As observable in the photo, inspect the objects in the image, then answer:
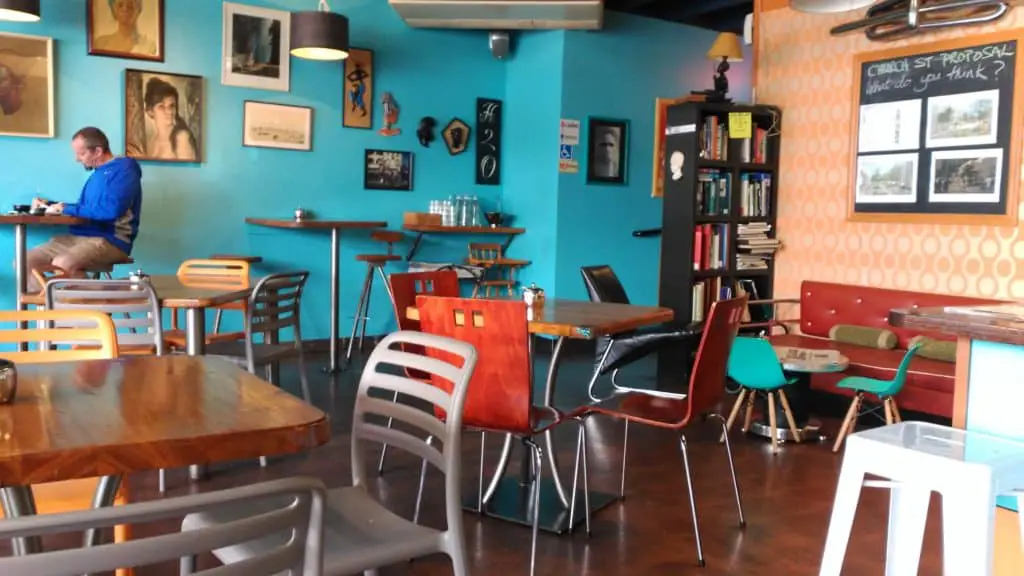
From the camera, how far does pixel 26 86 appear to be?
6172mm

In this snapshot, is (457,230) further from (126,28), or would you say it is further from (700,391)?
(700,391)

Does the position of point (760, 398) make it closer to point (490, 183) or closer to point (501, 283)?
point (501, 283)

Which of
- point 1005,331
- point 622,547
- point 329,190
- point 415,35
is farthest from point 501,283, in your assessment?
point 1005,331

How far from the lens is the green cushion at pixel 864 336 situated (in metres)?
5.47

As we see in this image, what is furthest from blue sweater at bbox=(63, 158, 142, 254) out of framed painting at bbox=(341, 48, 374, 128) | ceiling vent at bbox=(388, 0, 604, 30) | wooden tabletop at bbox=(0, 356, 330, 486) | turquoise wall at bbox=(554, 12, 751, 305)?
turquoise wall at bbox=(554, 12, 751, 305)

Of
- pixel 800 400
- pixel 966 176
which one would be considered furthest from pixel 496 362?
pixel 966 176

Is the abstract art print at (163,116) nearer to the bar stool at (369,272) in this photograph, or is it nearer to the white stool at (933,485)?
the bar stool at (369,272)

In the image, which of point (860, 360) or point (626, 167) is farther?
point (626, 167)

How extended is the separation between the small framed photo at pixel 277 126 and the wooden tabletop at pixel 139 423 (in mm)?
5349

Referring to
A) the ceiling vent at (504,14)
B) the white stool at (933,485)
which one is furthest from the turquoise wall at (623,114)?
the white stool at (933,485)

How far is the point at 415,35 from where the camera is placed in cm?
781

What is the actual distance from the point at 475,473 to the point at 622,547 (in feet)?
3.48

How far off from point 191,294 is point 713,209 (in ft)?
13.0

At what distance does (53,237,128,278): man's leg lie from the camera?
5.13 metres
